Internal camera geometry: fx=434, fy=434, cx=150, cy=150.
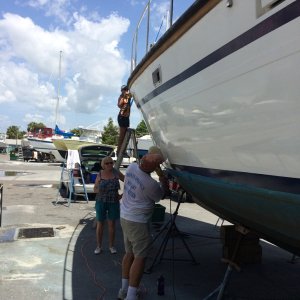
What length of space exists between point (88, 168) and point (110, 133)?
4321cm

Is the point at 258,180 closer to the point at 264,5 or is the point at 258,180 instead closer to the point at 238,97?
the point at 238,97

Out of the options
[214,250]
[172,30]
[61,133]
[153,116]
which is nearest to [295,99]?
[172,30]

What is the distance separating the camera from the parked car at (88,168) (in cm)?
1184

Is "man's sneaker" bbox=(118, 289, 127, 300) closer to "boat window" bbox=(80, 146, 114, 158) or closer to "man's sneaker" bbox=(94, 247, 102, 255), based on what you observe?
"man's sneaker" bbox=(94, 247, 102, 255)

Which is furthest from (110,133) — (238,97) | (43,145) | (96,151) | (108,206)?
(238,97)

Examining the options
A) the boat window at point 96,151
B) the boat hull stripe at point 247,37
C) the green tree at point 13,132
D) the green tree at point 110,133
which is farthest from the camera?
the green tree at point 13,132

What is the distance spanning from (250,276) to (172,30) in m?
3.26

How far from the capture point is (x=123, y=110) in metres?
7.20

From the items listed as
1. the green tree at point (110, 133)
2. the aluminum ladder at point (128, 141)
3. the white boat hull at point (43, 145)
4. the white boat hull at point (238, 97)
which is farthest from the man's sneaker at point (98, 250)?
the green tree at point (110, 133)

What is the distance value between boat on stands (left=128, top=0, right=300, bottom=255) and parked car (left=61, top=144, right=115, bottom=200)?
7902 millimetres

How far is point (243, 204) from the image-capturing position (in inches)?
122

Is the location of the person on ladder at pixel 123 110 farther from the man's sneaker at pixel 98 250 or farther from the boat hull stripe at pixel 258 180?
the boat hull stripe at pixel 258 180

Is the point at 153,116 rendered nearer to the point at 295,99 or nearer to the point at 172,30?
the point at 172,30

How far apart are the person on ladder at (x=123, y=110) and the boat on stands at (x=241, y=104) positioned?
119 inches
